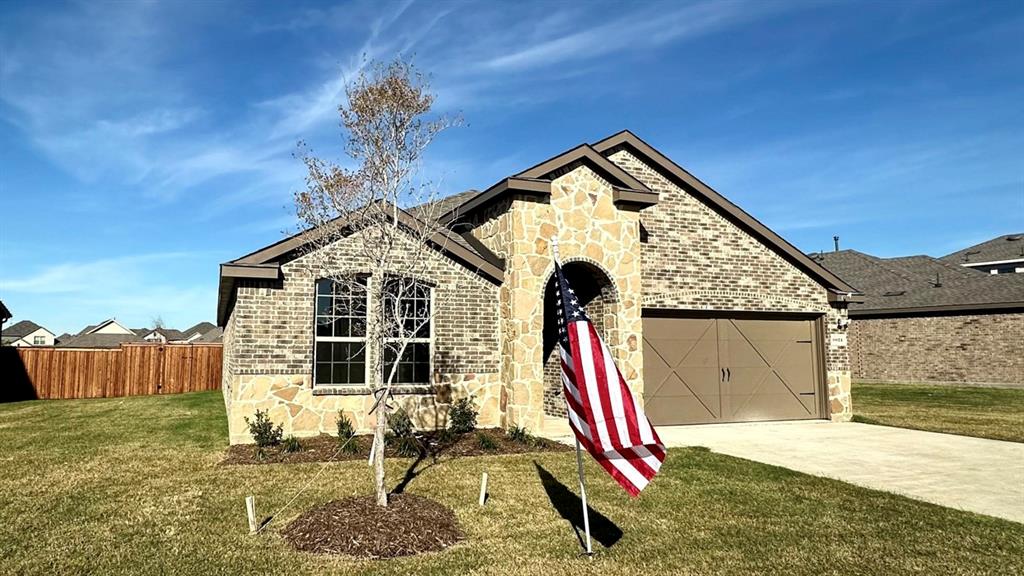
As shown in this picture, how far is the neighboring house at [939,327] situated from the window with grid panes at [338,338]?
2407 cm

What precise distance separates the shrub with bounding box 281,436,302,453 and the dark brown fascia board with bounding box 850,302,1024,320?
83.8 feet

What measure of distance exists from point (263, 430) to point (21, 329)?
79850mm

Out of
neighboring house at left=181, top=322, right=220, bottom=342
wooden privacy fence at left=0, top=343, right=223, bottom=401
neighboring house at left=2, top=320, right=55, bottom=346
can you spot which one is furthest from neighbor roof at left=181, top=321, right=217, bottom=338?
wooden privacy fence at left=0, top=343, right=223, bottom=401

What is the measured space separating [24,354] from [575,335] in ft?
84.0

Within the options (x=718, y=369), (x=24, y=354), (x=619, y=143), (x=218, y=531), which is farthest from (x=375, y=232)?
(x=24, y=354)

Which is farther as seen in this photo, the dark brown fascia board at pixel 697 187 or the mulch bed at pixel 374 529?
the dark brown fascia board at pixel 697 187

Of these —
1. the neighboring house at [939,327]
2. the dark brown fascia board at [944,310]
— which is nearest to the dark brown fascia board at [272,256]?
the dark brown fascia board at [944,310]

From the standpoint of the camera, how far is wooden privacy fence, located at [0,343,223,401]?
76.6 feet

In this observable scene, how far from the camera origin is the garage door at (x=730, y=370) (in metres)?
15.0

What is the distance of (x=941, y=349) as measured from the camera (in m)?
26.0

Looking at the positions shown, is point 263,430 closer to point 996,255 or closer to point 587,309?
point 587,309

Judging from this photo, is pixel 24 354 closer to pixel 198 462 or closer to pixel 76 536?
pixel 198 462

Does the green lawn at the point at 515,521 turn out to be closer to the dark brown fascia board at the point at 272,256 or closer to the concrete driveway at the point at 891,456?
the concrete driveway at the point at 891,456

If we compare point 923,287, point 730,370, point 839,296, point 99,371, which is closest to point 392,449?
point 730,370
